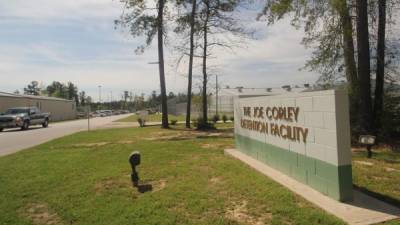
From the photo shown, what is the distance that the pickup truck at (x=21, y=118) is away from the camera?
26891 millimetres

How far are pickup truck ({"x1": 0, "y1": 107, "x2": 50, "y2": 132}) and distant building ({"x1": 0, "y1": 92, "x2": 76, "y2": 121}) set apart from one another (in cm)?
1016

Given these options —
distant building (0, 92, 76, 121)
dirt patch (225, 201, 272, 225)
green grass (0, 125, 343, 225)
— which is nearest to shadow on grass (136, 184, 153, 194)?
green grass (0, 125, 343, 225)

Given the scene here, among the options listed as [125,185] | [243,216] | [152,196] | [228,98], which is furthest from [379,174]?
[228,98]

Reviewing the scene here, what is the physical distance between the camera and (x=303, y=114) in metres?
6.41

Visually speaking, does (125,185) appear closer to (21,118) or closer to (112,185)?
(112,185)

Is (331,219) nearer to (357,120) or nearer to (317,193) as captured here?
(317,193)

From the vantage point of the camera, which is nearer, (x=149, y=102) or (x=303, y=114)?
(x=303, y=114)

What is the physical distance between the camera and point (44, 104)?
51.6m

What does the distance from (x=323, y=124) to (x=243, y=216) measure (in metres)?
1.90

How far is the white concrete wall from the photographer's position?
17.7 ft

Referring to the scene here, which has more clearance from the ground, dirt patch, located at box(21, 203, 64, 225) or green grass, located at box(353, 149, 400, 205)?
green grass, located at box(353, 149, 400, 205)

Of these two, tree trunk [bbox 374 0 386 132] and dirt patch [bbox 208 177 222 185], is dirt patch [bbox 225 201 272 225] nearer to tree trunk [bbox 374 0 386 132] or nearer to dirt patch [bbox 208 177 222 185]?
dirt patch [bbox 208 177 222 185]

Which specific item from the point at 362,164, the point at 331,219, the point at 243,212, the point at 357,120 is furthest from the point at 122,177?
the point at 357,120

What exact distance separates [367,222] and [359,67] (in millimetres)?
9293
